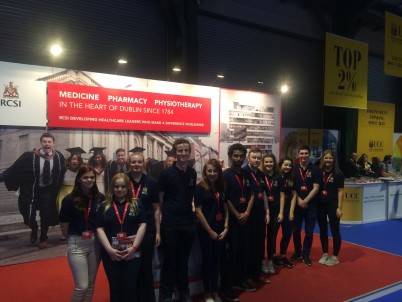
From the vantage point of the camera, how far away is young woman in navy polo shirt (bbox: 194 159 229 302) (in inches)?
113

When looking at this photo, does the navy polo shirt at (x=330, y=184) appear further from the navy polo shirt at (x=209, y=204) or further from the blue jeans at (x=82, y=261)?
the blue jeans at (x=82, y=261)

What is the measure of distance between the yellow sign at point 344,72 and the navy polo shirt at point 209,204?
4018mm

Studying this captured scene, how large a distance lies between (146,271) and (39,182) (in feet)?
7.60

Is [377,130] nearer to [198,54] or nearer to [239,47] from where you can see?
[239,47]

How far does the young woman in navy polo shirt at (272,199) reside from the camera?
375 centimetres

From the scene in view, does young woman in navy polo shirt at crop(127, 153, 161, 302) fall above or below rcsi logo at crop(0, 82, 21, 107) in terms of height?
below

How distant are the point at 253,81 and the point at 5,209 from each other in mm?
5580

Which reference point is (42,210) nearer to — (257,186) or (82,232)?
(82,232)

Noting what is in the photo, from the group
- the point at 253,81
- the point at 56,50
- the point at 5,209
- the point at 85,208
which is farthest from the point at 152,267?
the point at 253,81

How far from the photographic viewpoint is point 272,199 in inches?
148

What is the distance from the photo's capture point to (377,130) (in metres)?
9.95

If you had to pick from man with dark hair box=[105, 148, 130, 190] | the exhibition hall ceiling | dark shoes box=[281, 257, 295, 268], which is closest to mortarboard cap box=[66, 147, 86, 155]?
man with dark hair box=[105, 148, 130, 190]

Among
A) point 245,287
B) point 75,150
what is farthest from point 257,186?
point 75,150

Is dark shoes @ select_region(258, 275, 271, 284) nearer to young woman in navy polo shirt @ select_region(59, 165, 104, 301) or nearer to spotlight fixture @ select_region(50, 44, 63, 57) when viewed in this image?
young woman in navy polo shirt @ select_region(59, 165, 104, 301)
